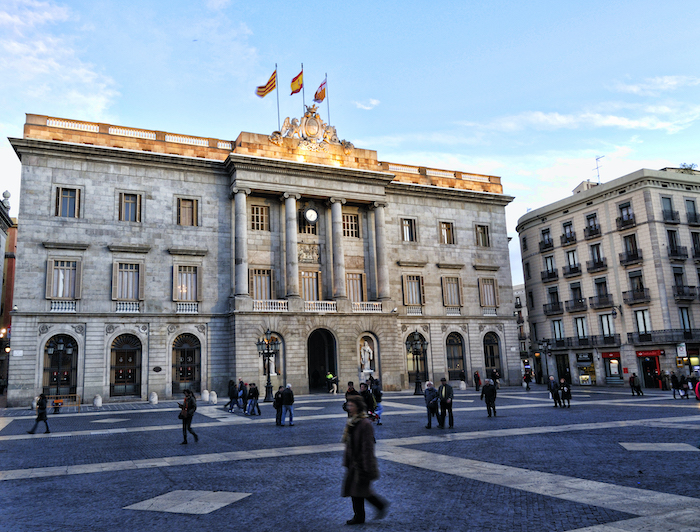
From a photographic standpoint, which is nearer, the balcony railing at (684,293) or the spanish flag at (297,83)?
the spanish flag at (297,83)

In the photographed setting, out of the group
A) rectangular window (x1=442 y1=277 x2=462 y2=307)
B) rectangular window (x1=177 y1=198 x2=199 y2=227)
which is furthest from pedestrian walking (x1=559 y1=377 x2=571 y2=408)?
rectangular window (x1=177 y1=198 x2=199 y2=227)

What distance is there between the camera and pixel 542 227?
5484 cm

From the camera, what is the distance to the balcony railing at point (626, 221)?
45625mm

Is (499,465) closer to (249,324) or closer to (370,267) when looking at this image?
(249,324)

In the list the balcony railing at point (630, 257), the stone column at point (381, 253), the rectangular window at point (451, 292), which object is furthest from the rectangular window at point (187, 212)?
the balcony railing at point (630, 257)

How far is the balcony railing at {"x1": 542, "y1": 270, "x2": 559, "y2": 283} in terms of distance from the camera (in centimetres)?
5256

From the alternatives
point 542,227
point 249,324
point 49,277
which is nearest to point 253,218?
point 249,324

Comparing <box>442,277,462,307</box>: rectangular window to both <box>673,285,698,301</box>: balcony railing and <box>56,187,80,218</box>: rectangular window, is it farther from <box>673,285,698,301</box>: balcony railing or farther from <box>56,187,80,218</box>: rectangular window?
<box>56,187,80,218</box>: rectangular window

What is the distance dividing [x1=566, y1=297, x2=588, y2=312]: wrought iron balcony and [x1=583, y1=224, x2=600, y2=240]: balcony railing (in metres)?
5.64

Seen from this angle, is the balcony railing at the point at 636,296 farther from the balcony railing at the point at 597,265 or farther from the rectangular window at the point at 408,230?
the rectangular window at the point at 408,230

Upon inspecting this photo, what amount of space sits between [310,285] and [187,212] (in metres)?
10.3

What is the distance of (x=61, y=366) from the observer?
33.7 meters

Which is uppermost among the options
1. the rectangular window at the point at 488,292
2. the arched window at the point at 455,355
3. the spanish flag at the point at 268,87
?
the spanish flag at the point at 268,87

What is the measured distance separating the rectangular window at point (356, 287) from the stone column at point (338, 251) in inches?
41.7
